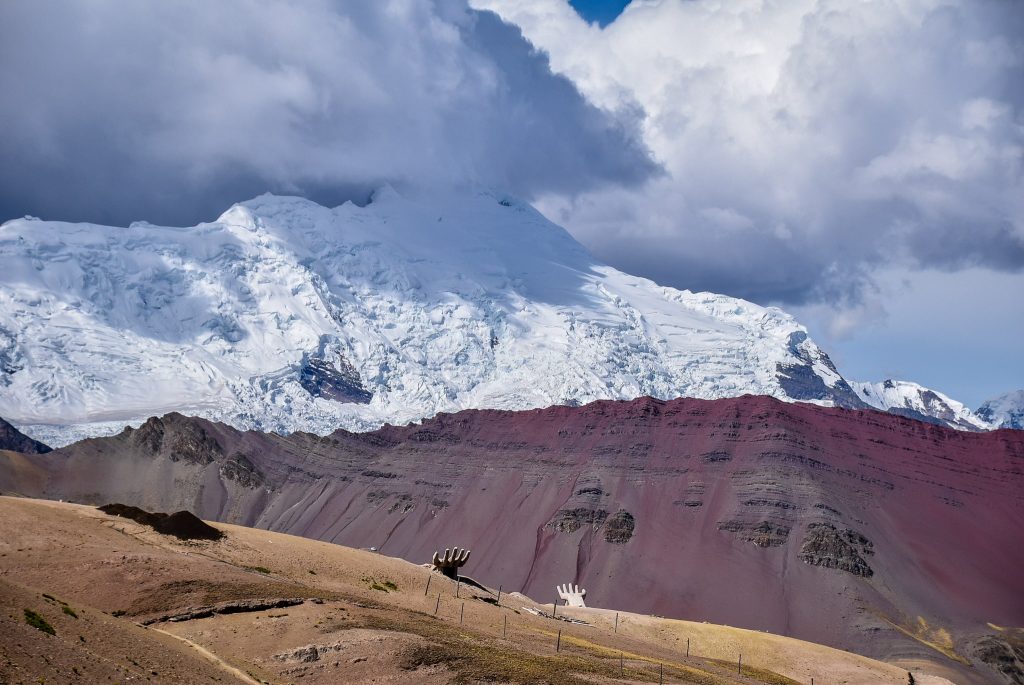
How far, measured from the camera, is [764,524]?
16188 cm

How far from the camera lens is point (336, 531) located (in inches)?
7761

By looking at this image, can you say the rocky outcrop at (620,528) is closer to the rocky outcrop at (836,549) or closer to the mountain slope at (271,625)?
the rocky outcrop at (836,549)

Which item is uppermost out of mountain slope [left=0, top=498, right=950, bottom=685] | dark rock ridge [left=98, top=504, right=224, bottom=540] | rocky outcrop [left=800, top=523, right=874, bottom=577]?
rocky outcrop [left=800, top=523, right=874, bottom=577]

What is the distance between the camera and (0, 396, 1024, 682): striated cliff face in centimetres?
14238

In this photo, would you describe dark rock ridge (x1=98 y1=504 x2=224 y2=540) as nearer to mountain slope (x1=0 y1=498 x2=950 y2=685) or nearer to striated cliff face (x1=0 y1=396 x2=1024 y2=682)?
mountain slope (x1=0 y1=498 x2=950 y2=685)

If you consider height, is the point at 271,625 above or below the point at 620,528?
below

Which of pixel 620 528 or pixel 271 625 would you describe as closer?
pixel 271 625

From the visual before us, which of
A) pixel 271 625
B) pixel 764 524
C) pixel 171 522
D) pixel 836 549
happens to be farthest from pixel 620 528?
pixel 271 625

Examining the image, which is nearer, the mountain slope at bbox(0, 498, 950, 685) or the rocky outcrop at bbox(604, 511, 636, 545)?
the mountain slope at bbox(0, 498, 950, 685)

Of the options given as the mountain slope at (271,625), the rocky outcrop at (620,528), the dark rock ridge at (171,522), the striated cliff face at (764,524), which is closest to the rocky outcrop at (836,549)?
the striated cliff face at (764,524)

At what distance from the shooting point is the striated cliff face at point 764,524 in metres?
142

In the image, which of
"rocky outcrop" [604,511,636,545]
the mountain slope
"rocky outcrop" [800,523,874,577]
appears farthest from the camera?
"rocky outcrop" [604,511,636,545]

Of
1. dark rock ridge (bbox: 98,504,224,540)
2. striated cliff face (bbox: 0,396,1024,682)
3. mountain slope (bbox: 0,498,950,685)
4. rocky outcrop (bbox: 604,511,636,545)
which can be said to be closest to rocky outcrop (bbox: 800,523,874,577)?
striated cliff face (bbox: 0,396,1024,682)

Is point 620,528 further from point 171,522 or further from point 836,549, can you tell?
point 171,522
